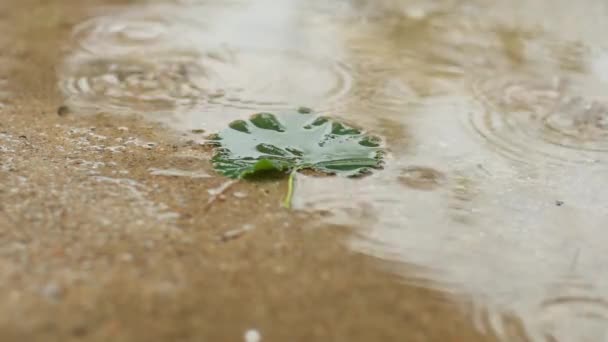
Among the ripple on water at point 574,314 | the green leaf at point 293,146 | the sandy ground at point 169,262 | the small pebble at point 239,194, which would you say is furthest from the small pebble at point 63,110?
the ripple on water at point 574,314

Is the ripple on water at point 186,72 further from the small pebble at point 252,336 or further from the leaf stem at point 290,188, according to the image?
the small pebble at point 252,336

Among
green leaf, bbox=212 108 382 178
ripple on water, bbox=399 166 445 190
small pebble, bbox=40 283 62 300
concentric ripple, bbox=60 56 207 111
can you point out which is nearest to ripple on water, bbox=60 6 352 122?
concentric ripple, bbox=60 56 207 111

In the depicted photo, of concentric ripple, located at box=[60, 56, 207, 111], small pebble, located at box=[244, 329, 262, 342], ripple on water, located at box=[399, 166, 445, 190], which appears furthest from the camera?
concentric ripple, located at box=[60, 56, 207, 111]

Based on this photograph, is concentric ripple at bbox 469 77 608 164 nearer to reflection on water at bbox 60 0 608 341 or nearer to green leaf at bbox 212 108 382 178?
reflection on water at bbox 60 0 608 341

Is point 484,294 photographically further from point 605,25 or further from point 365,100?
point 605,25

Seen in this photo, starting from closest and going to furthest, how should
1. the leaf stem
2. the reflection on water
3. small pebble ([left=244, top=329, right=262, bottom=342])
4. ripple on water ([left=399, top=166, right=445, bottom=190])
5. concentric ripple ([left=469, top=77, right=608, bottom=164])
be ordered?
small pebble ([left=244, top=329, right=262, bottom=342])
the reflection on water
the leaf stem
ripple on water ([left=399, top=166, right=445, bottom=190])
concentric ripple ([left=469, top=77, right=608, bottom=164])

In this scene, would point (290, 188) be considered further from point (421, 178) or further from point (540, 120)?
point (540, 120)

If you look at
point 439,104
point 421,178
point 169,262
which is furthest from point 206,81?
point 169,262
